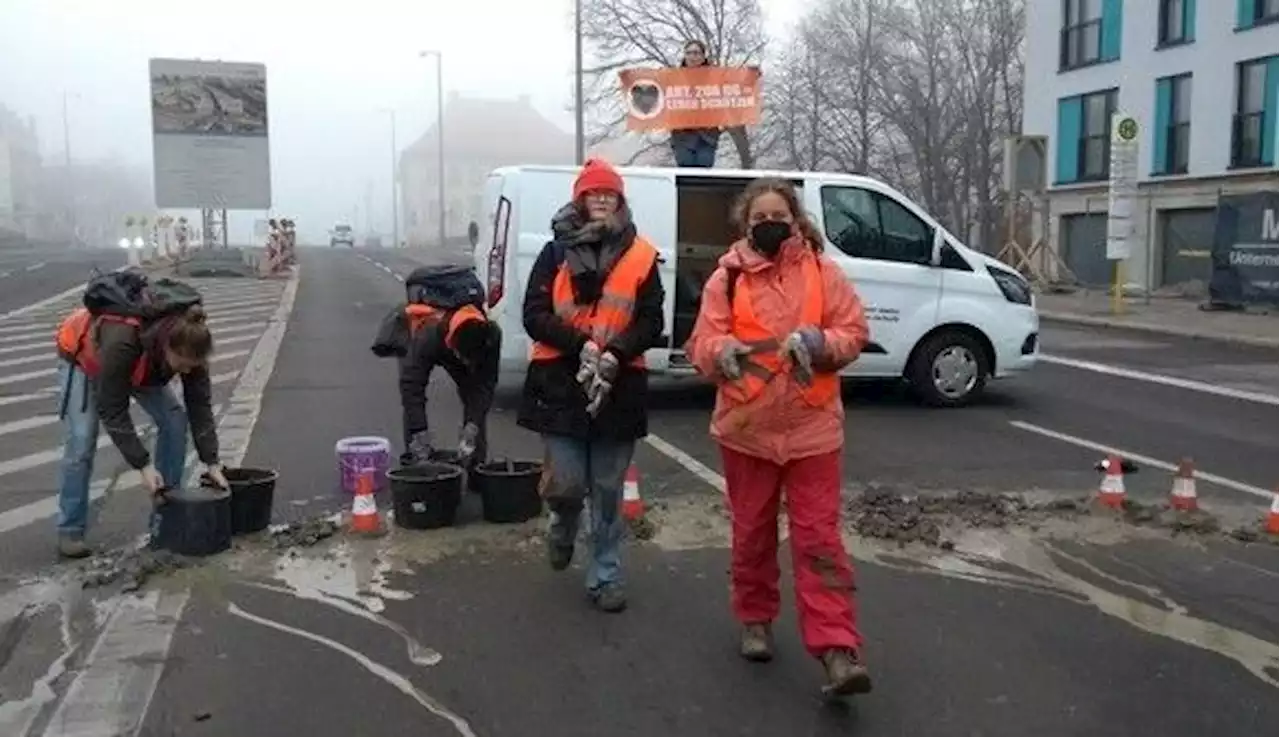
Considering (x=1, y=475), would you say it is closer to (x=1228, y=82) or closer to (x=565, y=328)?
(x=565, y=328)

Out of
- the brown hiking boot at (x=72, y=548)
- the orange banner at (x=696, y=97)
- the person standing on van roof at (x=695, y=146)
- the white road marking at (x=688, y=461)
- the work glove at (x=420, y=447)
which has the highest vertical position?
the orange banner at (x=696, y=97)

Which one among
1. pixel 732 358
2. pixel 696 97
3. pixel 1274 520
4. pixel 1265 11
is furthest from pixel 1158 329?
pixel 732 358

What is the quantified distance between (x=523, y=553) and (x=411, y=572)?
585 millimetres

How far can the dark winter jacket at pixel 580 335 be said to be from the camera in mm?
4906

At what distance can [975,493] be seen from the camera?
24.2 ft

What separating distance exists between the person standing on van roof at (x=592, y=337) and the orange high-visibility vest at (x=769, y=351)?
669 millimetres

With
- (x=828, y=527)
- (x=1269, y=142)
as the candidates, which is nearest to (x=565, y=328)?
(x=828, y=527)

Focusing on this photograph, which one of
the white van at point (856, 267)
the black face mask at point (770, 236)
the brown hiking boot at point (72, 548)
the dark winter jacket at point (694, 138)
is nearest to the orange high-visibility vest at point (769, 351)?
the black face mask at point (770, 236)

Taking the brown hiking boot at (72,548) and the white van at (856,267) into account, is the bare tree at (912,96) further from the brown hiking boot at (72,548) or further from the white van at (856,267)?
the brown hiking boot at (72,548)

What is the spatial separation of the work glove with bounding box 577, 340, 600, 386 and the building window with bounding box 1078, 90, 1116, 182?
29740 mm

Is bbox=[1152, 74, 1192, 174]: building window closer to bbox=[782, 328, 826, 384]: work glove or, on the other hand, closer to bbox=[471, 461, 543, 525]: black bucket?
bbox=[471, 461, 543, 525]: black bucket

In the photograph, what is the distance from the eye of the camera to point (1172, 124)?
30.0 m

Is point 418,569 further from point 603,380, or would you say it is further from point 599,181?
point 599,181

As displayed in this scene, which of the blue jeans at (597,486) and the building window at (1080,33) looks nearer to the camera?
the blue jeans at (597,486)
